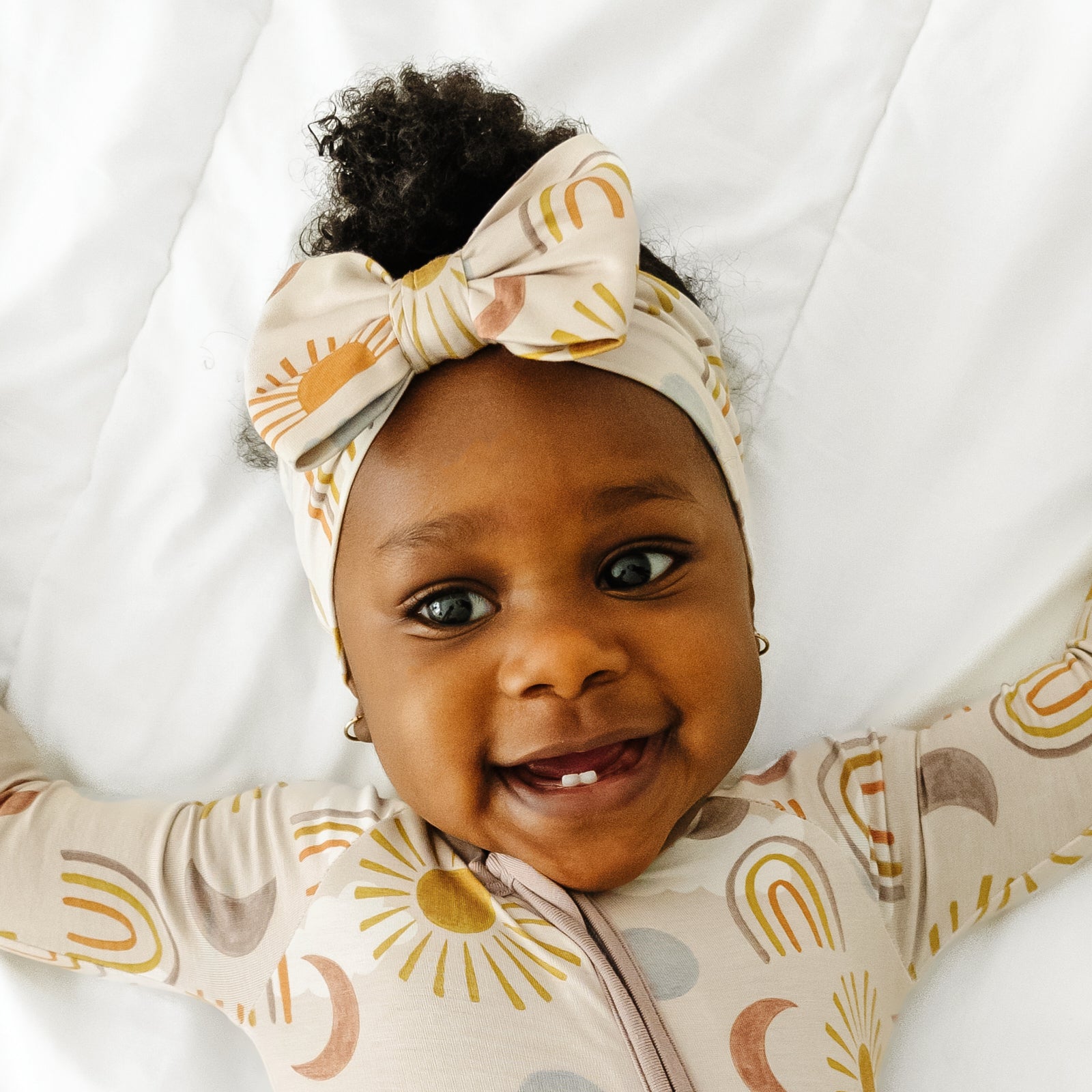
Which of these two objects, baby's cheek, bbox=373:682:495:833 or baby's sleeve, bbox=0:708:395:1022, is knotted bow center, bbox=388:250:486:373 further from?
baby's sleeve, bbox=0:708:395:1022

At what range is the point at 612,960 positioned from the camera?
3.51 ft

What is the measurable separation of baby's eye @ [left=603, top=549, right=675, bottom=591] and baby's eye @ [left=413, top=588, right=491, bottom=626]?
4.5 inches

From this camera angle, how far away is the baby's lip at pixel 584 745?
0.99 m

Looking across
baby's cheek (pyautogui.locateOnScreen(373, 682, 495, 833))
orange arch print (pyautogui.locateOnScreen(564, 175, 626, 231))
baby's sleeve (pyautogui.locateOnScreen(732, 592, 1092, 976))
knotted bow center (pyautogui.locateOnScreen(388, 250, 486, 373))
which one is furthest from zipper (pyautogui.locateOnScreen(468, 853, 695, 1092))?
orange arch print (pyautogui.locateOnScreen(564, 175, 626, 231))

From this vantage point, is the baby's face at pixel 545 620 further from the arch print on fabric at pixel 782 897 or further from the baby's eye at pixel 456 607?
the arch print on fabric at pixel 782 897

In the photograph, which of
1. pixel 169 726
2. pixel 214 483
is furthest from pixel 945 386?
pixel 169 726

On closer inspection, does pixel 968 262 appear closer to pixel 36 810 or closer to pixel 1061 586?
pixel 1061 586

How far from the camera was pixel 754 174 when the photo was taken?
1.38 metres

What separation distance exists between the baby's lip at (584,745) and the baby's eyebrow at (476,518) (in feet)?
0.60

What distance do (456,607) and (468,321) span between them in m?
0.25

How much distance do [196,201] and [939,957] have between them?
1.16 metres

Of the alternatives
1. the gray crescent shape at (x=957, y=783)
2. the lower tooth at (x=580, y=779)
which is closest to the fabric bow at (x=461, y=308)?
the lower tooth at (x=580, y=779)

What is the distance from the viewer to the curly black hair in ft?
3.89

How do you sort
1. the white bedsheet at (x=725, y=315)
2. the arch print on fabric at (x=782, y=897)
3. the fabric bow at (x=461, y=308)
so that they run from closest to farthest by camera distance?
the fabric bow at (x=461, y=308)
the arch print on fabric at (x=782, y=897)
the white bedsheet at (x=725, y=315)
